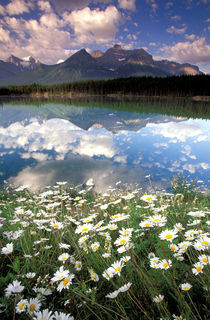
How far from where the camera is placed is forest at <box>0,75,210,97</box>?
71000 millimetres

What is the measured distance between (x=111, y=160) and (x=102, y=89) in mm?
96507

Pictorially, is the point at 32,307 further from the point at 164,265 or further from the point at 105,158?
the point at 105,158

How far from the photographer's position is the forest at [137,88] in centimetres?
7100

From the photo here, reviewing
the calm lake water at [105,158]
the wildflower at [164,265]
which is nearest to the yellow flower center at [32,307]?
the wildflower at [164,265]

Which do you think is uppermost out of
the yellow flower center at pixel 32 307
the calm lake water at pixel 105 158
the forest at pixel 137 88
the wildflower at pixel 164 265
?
the forest at pixel 137 88

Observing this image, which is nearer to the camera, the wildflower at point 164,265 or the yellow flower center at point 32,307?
the yellow flower center at point 32,307

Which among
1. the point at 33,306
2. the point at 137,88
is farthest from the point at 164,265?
the point at 137,88

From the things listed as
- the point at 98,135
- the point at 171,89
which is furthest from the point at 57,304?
the point at 171,89

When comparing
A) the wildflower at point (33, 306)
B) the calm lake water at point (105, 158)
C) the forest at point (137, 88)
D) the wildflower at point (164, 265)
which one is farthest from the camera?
the forest at point (137, 88)

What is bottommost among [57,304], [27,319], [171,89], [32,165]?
[32,165]

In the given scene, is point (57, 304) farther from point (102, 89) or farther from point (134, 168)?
point (102, 89)

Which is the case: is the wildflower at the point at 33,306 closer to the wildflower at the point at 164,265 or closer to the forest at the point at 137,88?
the wildflower at the point at 164,265

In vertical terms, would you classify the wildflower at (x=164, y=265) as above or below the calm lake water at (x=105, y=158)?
above

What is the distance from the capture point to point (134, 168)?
10.8m
